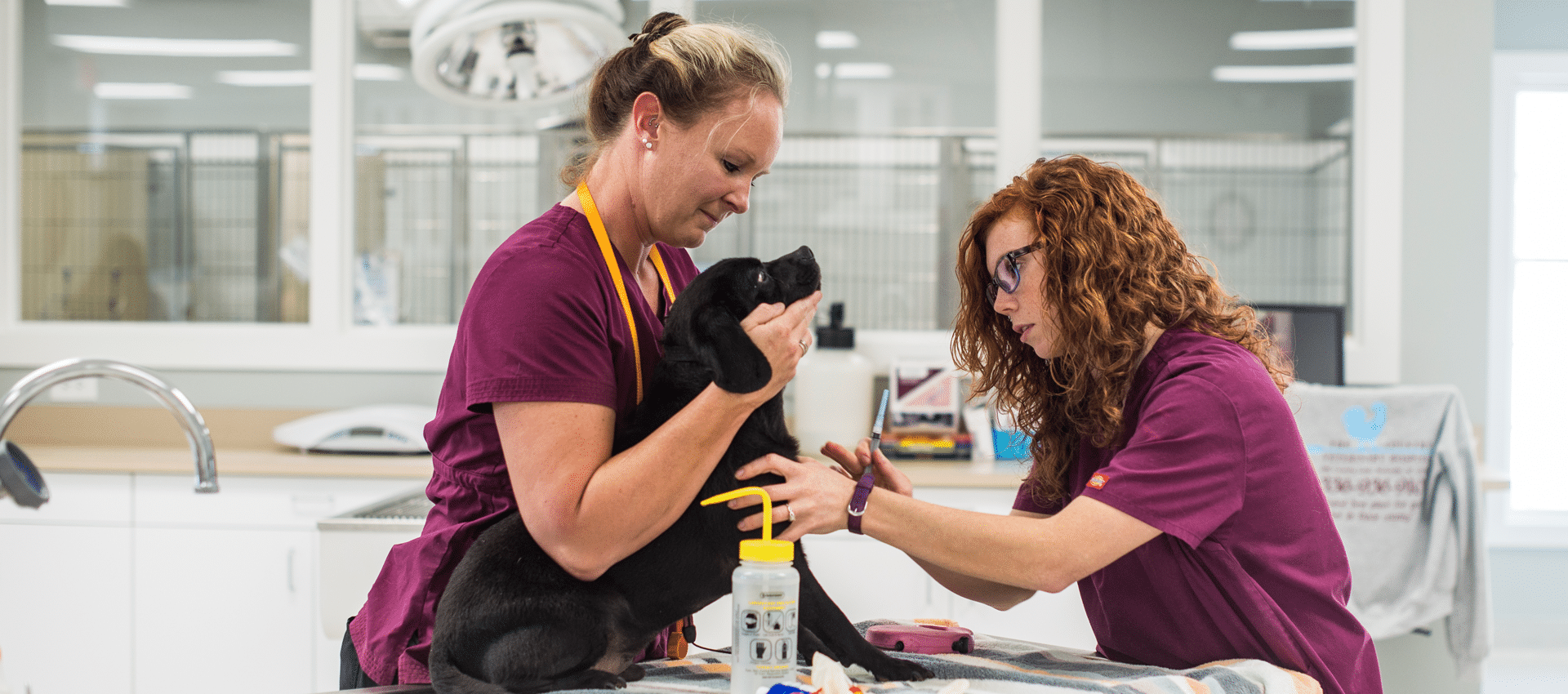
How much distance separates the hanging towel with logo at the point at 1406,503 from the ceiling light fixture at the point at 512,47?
1780 mm

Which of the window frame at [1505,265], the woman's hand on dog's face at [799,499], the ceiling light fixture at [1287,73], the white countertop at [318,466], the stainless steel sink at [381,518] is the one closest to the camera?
the woman's hand on dog's face at [799,499]

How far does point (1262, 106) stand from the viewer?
3.32m

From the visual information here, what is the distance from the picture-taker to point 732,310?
102cm

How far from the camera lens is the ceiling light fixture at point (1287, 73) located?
298 centimetres

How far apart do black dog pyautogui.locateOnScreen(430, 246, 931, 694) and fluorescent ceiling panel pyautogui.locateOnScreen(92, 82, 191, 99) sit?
→ 10.1 feet

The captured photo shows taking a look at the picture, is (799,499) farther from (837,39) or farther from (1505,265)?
(1505,265)

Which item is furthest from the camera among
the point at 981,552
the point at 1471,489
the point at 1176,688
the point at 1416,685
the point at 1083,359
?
the point at 1416,685

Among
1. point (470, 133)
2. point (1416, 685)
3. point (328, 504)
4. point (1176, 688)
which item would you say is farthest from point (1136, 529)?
point (470, 133)

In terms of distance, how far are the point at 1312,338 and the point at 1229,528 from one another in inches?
73.8

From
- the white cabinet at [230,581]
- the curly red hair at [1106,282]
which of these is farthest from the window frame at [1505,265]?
the white cabinet at [230,581]

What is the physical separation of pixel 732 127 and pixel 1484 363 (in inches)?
109

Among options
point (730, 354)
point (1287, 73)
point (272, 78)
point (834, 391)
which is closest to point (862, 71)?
point (834, 391)

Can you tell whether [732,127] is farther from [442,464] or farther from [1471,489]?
[1471,489]

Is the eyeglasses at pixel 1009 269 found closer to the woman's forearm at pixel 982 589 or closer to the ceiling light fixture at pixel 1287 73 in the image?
the woman's forearm at pixel 982 589
